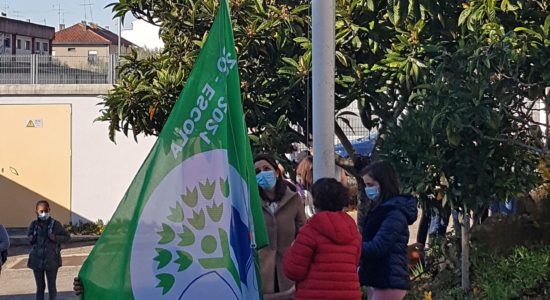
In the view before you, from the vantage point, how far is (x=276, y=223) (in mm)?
6105

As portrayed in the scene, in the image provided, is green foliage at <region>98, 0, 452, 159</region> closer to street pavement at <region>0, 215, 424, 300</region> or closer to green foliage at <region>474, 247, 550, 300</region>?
green foliage at <region>474, 247, 550, 300</region>

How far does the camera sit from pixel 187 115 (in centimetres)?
521

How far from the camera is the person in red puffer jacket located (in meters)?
5.49

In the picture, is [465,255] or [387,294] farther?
[465,255]

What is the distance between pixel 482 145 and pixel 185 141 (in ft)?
12.9

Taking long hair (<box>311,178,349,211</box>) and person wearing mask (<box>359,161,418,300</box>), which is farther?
person wearing mask (<box>359,161,418,300</box>)

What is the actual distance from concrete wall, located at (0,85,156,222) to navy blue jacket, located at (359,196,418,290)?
14873mm

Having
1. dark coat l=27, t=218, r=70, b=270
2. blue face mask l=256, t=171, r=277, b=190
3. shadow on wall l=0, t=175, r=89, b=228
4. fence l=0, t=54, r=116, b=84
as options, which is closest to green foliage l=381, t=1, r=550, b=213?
blue face mask l=256, t=171, r=277, b=190

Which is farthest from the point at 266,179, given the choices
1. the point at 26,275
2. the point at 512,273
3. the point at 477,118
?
the point at 26,275

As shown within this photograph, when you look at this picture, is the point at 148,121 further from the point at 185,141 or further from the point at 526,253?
the point at 185,141

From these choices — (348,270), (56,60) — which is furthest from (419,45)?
(56,60)

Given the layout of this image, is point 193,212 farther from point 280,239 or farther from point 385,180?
point 385,180

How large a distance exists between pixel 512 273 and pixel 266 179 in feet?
13.6

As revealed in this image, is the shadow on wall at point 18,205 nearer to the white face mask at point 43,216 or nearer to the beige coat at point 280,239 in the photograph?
the white face mask at point 43,216
